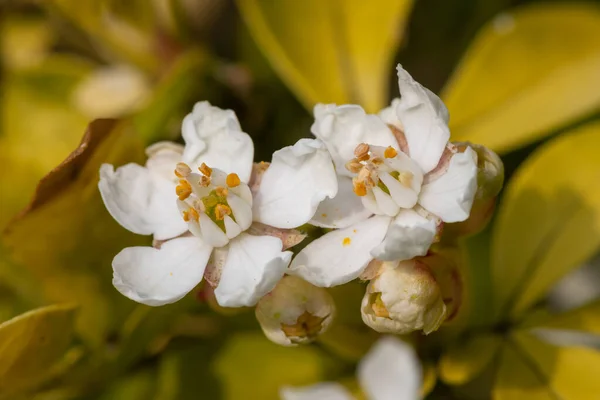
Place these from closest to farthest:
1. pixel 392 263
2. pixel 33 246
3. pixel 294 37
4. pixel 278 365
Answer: pixel 392 263, pixel 33 246, pixel 278 365, pixel 294 37

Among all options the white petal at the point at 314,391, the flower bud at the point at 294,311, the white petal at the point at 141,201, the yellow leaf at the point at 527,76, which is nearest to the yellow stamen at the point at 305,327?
the flower bud at the point at 294,311

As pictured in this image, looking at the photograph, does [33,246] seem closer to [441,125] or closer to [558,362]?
[441,125]

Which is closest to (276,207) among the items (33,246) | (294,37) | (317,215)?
(317,215)

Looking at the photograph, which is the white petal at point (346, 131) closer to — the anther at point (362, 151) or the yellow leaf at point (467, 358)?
the anther at point (362, 151)

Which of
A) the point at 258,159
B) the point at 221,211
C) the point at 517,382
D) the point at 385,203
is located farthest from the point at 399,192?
the point at 258,159

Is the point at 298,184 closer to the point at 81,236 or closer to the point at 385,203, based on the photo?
the point at 385,203
